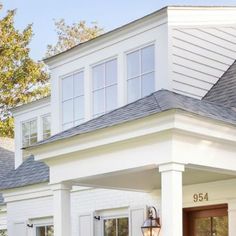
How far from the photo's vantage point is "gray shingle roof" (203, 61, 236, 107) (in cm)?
1136

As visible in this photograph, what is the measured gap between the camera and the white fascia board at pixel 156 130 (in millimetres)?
8375

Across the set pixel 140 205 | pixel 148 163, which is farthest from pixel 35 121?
pixel 148 163

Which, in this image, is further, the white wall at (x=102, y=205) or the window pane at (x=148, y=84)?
the window pane at (x=148, y=84)

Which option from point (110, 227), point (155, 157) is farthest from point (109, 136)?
point (110, 227)

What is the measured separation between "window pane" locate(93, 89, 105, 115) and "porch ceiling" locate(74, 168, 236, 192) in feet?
7.33

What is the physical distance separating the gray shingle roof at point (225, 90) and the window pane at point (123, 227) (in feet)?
10.1

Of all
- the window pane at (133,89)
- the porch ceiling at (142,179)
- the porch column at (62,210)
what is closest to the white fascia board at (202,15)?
the window pane at (133,89)

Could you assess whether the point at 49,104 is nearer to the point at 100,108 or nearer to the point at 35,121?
the point at 35,121

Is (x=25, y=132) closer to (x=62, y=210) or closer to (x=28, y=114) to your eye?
(x=28, y=114)

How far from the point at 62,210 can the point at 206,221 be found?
2.94 m

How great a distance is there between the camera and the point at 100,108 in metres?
13.4

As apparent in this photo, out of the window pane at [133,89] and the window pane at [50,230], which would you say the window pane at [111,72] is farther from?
the window pane at [50,230]

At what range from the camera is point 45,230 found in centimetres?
1523

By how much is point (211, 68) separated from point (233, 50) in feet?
2.66
